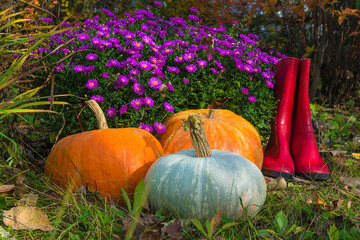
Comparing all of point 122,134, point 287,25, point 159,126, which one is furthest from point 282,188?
point 287,25

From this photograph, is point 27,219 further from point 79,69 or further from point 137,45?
point 137,45

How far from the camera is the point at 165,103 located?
240cm

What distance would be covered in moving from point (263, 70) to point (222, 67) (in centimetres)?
56

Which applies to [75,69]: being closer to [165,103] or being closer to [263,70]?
[165,103]

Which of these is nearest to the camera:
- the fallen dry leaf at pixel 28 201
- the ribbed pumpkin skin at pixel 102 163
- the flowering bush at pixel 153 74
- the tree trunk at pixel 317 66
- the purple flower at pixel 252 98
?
the fallen dry leaf at pixel 28 201

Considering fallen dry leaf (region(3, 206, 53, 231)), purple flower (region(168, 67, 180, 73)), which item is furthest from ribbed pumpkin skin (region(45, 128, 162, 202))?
purple flower (region(168, 67, 180, 73))

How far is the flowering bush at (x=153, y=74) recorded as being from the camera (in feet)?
7.75

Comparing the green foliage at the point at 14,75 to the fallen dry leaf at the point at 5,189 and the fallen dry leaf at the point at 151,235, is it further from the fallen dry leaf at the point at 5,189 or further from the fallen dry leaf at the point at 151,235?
the fallen dry leaf at the point at 151,235

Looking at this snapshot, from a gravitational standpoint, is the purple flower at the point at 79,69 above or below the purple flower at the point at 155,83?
above

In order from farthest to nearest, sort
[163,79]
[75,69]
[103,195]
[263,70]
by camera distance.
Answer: [263,70]
[163,79]
[75,69]
[103,195]

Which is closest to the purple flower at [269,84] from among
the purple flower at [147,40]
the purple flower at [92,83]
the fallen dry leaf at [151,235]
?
the purple flower at [147,40]

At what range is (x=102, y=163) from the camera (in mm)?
1968

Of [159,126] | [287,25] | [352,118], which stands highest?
[287,25]

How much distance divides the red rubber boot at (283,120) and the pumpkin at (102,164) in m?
1.09
